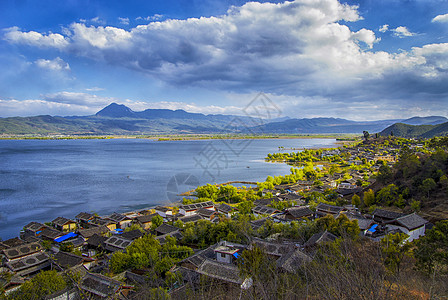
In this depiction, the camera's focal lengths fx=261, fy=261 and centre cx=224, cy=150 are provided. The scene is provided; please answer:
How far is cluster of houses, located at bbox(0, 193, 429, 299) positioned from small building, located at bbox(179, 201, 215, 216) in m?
0.05

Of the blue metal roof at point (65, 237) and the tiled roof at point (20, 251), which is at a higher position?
the tiled roof at point (20, 251)

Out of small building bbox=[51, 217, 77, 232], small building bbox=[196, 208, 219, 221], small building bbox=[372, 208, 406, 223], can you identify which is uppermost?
small building bbox=[372, 208, 406, 223]

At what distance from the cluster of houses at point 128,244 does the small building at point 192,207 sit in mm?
53

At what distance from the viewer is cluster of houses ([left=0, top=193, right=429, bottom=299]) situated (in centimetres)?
621

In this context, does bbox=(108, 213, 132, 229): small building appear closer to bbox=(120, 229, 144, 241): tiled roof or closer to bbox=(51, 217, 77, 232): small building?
bbox=(51, 217, 77, 232): small building

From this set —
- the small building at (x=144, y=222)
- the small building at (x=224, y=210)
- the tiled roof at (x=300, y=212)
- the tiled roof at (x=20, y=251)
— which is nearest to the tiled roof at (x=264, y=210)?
the tiled roof at (x=300, y=212)

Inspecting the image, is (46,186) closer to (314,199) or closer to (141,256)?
(141,256)

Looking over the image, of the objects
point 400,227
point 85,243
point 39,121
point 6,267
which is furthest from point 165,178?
point 39,121

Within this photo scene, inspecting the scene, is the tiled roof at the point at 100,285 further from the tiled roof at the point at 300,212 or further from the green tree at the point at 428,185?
the green tree at the point at 428,185

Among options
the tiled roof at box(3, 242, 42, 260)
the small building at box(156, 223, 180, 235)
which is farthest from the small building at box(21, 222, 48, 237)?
the small building at box(156, 223, 180, 235)

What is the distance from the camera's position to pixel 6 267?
25.9ft

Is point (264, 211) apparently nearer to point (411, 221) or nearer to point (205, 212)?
point (205, 212)

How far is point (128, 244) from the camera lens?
946cm

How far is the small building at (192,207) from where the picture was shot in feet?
45.6
